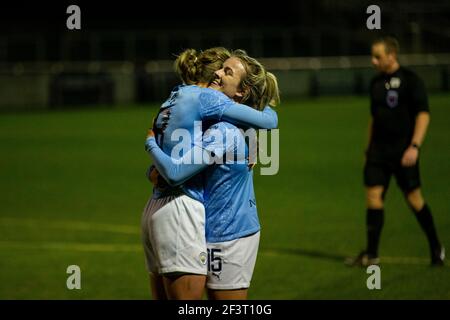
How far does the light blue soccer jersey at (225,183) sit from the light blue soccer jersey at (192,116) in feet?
0.14

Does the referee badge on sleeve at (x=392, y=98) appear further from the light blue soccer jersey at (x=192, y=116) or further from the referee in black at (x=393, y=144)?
the light blue soccer jersey at (x=192, y=116)

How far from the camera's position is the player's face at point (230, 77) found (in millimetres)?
5258

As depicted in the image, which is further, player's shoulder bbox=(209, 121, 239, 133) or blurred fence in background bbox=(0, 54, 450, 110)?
blurred fence in background bbox=(0, 54, 450, 110)

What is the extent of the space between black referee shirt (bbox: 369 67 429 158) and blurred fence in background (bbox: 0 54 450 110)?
2493 cm

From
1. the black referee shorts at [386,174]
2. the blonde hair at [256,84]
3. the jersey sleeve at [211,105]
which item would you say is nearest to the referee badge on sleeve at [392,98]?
the black referee shorts at [386,174]

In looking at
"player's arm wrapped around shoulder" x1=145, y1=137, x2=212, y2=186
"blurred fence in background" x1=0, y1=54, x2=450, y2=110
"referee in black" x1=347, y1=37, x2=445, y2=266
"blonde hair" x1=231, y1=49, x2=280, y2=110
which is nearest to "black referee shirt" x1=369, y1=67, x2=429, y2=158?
"referee in black" x1=347, y1=37, x2=445, y2=266

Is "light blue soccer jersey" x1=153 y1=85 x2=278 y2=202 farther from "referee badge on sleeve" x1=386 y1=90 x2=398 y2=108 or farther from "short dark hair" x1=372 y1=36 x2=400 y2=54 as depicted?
"referee badge on sleeve" x1=386 y1=90 x2=398 y2=108

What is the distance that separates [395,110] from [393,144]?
0.37 meters

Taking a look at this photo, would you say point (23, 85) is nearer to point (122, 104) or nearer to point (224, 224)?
point (122, 104)

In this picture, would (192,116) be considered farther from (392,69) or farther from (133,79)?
(133,79)

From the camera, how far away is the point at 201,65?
17.5 ft

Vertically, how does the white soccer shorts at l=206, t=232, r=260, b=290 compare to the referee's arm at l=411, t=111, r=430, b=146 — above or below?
below

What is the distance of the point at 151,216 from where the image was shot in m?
5.27

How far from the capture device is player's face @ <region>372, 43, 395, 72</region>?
955cm
